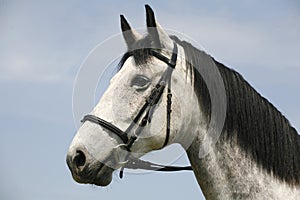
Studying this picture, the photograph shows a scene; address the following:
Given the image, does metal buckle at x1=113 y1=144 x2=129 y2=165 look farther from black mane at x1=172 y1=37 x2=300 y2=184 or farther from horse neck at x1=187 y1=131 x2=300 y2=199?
black mane at x1=172 y1=37 x2=300 y2=184

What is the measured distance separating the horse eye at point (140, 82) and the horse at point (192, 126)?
0.01 metres

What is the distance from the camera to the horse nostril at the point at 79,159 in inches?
235

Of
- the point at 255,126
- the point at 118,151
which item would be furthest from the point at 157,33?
the point at 255,126

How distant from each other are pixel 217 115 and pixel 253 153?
52 cm

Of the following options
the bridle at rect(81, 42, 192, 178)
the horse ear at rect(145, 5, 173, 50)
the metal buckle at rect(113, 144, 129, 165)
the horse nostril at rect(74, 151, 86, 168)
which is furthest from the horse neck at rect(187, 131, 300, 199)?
the horse nostril at rect(74, 151, 86, 168)

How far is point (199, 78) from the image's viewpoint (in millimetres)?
6309

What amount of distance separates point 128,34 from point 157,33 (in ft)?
1.23

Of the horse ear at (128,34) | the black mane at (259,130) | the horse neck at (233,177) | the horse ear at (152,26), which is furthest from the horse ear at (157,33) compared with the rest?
the horse neck at (233,177)

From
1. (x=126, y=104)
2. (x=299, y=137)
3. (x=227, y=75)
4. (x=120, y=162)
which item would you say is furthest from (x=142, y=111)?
(x=299, y=137)

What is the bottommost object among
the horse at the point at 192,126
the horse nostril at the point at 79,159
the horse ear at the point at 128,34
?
the horse nostril at the point at 79,159

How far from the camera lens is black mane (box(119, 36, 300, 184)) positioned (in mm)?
6109

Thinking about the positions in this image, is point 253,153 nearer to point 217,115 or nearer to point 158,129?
point 217,115

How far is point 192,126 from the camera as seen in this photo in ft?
20.5

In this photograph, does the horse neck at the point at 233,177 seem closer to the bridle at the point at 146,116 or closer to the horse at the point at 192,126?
the horse at the point at 192,126
